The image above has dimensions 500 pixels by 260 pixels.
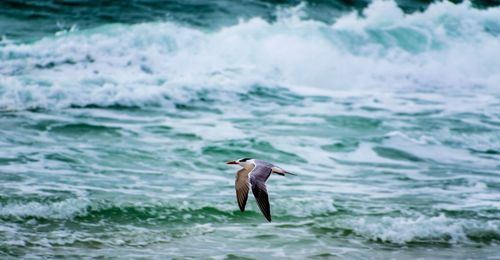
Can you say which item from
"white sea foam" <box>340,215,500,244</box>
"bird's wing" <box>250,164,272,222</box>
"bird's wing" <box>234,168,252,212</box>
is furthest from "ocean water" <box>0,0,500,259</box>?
"bird's wing" <box>250,164,272,222</box>

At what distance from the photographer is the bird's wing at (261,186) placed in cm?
595

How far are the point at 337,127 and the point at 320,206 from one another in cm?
394

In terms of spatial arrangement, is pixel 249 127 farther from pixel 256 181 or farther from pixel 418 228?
pixel 256 181

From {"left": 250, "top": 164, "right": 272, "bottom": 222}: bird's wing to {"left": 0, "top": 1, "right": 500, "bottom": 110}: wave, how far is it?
6702mm

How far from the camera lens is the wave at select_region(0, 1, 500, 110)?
44.0 feet

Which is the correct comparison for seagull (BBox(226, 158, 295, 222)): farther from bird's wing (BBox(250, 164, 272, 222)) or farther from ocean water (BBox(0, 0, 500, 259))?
ocean water (BBox(0, 0, 500, 259))

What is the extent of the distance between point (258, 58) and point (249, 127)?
444 cm

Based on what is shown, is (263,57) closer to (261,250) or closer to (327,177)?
(327,177)

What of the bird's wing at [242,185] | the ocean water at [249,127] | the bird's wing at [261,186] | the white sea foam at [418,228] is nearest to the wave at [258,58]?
the ocean water at [249,127]

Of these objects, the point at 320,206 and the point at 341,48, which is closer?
the point at 320,206

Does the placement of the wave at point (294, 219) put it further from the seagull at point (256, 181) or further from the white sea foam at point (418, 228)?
the seagull at point (256, 181)

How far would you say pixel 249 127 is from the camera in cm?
1188

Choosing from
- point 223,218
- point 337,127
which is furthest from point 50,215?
point 337,127

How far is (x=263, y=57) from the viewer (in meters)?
16.2
